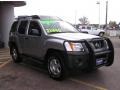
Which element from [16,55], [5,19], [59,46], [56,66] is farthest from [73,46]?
[5,19]

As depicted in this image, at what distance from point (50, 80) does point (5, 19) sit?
30.4 ft

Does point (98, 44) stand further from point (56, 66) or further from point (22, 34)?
point (22, 34)

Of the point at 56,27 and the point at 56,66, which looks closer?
the point at 56,66

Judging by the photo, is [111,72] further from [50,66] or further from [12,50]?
[12,50]

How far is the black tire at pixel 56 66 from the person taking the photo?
252 inches

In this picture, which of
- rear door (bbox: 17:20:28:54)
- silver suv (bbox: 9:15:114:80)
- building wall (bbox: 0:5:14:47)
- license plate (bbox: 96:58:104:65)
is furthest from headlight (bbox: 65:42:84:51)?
building wall (bbox: 0:5:14:47)

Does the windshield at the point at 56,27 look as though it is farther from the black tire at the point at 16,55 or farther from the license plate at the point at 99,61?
the black tire at the point at 16,55

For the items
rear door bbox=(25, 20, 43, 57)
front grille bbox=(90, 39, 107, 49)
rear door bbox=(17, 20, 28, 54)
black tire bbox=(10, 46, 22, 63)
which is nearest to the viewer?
front grille bbox=(90, 39, 107, 49)

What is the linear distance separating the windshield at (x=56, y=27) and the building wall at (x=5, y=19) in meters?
7.76

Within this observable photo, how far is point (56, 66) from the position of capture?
6.70 meters

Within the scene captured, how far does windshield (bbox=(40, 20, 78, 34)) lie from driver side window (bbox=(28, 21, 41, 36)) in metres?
0.24

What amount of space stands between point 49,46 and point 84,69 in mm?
1315

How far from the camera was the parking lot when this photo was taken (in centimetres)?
610

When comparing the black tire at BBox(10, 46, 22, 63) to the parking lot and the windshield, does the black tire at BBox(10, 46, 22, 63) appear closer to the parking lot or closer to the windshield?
the parking lot
